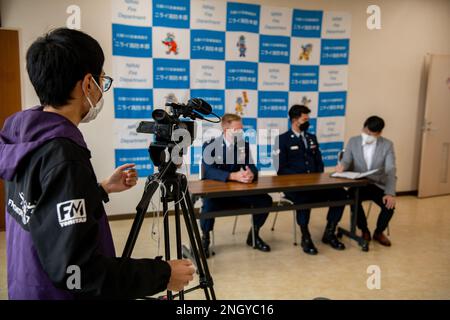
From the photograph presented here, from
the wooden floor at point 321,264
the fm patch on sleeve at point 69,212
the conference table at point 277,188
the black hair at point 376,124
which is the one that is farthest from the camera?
the black hair at point 376,124

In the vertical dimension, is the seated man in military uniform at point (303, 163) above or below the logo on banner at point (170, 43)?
below

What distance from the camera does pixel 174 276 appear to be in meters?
0.89

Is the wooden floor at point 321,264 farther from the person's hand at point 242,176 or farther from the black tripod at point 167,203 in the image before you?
the black tripod at point 167,203

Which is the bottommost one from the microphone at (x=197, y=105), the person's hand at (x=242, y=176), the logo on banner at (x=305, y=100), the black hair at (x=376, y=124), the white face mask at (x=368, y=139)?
the person's hand at (x=242, y=176)

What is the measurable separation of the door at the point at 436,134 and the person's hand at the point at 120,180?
4676 millimetres

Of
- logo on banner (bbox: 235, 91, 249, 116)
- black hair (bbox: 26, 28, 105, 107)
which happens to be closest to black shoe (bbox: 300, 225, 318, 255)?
logo on banner (bbox: 235, 91, 249, 116)

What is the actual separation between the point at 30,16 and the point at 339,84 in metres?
3.42

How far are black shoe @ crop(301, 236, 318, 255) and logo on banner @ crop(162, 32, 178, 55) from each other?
227 cm

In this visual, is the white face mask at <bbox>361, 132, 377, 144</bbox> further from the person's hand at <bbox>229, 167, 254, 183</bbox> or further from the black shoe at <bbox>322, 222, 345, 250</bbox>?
the person's hand at <bbox>229, 167, 254, 183</bbox>

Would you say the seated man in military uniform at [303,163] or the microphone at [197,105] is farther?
the seated man in military uniform at [303,163]

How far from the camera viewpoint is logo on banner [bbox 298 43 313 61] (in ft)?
14.1

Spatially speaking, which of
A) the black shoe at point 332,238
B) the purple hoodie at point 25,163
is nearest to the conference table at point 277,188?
the black shoe at point 332,238

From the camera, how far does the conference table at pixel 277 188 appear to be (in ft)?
8.90

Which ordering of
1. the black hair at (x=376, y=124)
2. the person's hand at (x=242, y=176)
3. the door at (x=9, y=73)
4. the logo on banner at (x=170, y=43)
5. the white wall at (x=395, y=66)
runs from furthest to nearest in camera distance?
the white wall at (x=395, y=66)
the logo on banner at (x=170, y=43)
the black hair at (x=376, y=124)
the door at (x=9, y=73)
the person's hand at (x=242, y=176)
